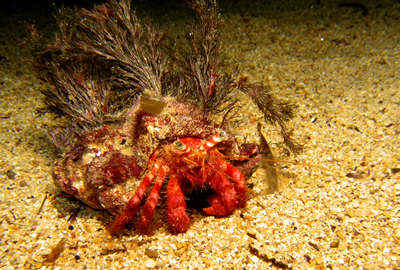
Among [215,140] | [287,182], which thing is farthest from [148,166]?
[287,182]

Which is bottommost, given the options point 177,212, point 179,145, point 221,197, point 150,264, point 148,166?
point 150,264

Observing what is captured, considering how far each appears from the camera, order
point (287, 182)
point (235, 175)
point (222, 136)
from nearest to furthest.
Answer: point (222, 136), point (235, 175), point (287, 182)

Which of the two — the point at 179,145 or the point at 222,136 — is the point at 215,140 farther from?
the point at 179,145

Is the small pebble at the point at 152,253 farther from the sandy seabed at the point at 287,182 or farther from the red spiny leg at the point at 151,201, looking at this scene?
the red spiny leg at the point at 151,201

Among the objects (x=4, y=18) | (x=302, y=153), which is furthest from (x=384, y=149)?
(x=4, y=18)

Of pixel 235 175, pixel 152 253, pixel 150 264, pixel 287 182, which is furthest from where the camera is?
pixel 287 182

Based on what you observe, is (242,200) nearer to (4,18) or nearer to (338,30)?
(338,30)

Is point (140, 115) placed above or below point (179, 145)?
above
